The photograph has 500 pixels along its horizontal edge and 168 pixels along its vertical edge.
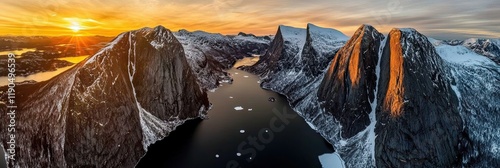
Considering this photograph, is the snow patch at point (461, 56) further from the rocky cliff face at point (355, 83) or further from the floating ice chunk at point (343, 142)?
the floating ice chunk at point (343, 142)

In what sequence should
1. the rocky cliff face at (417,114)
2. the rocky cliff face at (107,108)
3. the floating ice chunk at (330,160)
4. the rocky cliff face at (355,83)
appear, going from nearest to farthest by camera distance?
the rocky cliff face at (107,108) < the rocky cliff face at (417,114) < the floating ice chunk at (330,160) < the rocky cliff face at (355,83)

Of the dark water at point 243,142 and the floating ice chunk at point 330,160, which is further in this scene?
the floating ice chunk at point 330,160

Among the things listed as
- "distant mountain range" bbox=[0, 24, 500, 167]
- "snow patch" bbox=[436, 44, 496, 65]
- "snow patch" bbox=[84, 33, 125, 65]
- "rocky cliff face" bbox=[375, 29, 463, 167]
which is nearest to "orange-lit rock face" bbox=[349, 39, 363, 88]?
"distant mountain range" bbox=[0, 24, 500, 167]

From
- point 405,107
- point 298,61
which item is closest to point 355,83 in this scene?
point 405,107

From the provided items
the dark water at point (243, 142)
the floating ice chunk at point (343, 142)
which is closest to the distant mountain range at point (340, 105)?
the floating ice chunk at point (343, 142)

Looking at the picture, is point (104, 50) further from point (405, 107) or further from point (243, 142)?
point (405, 107)

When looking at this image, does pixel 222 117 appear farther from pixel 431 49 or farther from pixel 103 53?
pixel 431 49
